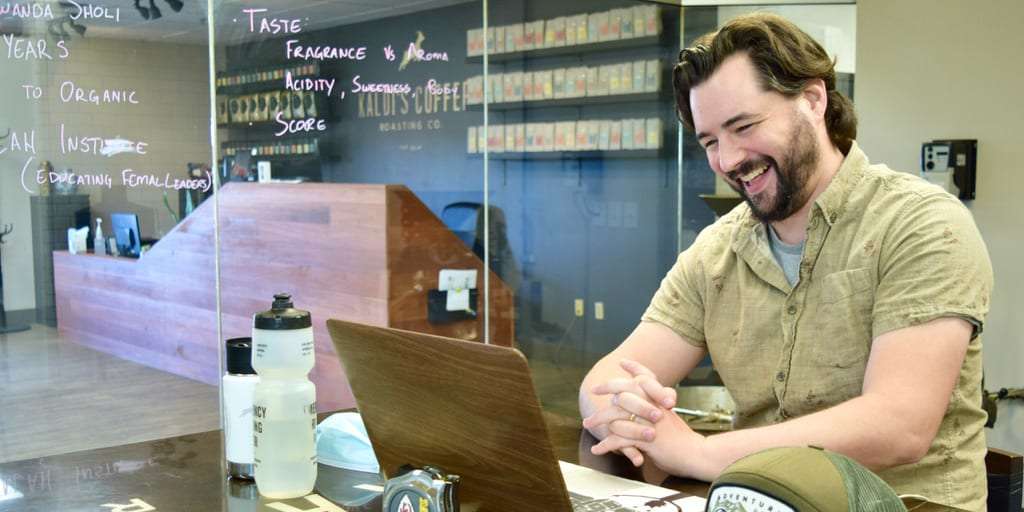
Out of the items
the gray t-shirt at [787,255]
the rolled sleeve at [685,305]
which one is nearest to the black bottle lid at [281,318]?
the rolled sleeve at [685,305]

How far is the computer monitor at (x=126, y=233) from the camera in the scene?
3.67 metres

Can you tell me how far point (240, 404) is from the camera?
1345 mm

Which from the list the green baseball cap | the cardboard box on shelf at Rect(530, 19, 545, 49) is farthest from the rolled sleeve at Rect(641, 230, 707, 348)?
the cardboard box on shelf at Rect(530, 19, 545, 49)

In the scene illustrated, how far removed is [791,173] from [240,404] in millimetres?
898

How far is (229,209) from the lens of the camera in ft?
12.7

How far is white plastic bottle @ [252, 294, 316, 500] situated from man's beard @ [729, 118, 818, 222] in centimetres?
73

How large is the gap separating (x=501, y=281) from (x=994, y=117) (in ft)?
7.45

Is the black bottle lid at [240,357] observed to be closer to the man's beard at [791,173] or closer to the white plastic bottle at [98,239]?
the man's beard at [791,173]

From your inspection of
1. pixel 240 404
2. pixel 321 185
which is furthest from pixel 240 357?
pixel 321 185

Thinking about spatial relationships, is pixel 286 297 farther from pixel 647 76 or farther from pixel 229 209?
pixel 647 76

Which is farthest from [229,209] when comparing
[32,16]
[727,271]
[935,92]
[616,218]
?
[935,92]

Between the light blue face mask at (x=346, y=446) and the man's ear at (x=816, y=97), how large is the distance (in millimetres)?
856

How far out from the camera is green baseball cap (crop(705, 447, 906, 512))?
26.4 inches

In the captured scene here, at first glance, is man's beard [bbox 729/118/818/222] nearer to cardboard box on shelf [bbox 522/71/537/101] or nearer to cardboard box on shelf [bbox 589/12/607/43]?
cardboard box on shelf [bbox 522/71/537/101]
